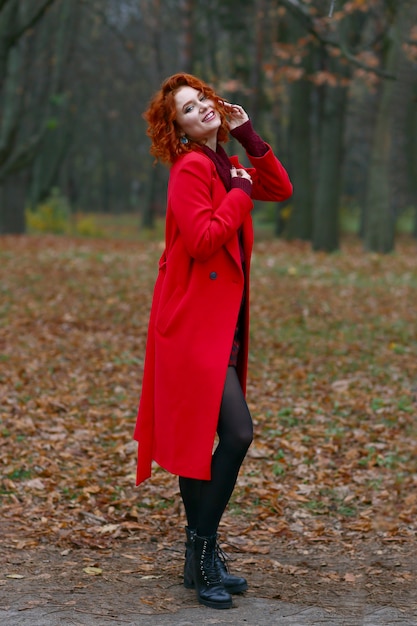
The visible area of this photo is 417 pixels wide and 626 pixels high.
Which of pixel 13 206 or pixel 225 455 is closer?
pixel 225 455

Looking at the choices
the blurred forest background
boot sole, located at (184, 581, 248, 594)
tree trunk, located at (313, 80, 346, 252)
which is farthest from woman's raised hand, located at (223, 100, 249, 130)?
tree trunk, located at (313, 80, 346, 252)

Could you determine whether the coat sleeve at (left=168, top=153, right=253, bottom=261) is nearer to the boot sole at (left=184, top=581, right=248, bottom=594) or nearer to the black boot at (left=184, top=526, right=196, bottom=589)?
the black boot at (left=184, top=526, right=196, bottom=589)

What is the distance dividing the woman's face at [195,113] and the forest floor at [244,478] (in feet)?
6.82

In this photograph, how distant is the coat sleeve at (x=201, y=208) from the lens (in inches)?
145

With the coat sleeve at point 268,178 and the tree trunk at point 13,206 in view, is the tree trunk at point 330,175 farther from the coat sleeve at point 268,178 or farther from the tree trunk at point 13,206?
the coat sleeve at point 268,178

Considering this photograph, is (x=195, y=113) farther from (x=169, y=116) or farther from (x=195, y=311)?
(x=195, y=311)

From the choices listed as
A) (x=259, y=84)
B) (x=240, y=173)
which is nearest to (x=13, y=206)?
(x=259, y=84)

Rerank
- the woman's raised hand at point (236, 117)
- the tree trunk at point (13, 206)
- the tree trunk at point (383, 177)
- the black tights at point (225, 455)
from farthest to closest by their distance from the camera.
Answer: the tree trunk at point (13, 206), the tree trunk at point (383, 177), the woman's raised hand at point (236, 117), the black tights at point (225, 455)

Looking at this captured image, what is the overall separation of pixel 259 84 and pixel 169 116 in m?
21.4

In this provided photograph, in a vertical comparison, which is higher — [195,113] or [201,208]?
[195,113]

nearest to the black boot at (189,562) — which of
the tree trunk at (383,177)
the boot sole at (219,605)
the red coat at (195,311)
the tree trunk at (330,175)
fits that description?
the boot sole at (219,605)

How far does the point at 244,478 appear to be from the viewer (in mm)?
5965

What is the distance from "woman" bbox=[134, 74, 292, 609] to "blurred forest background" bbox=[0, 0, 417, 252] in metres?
5.66

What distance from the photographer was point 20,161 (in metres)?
18.5
